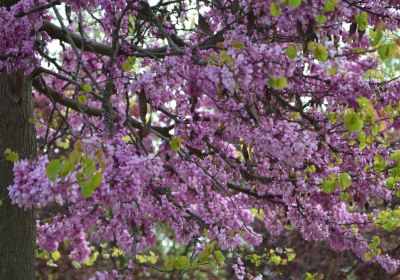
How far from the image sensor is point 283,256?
11047 mm

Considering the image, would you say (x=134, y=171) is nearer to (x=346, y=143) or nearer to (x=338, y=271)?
(x=346, y=143)

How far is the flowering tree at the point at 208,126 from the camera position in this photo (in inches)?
117

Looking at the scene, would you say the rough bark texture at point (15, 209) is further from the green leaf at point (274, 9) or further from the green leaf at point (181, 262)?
the green leaf at point (274, 9)

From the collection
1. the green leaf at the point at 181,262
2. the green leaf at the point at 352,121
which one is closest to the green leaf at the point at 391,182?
the green leaf at the point at 352,121

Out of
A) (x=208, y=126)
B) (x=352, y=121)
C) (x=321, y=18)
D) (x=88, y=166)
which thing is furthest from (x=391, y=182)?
(x=88, y=166)

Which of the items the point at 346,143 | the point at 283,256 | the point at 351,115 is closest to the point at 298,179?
the point at 346,143

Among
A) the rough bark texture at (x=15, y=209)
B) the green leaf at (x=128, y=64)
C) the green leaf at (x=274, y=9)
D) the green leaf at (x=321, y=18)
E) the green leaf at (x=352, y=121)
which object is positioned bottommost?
the rough bark texture at (x=15, y=209)

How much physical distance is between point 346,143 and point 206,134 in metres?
1.12

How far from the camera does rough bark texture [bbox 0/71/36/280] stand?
5230 millimetres

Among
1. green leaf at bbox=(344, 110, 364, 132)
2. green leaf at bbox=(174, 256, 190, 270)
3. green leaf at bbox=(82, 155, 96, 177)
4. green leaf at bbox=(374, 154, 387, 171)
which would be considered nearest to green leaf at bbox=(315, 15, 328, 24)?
green leaf at bbox=(344, 110, 364, 132)

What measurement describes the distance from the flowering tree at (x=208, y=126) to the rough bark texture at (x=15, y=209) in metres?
0.01

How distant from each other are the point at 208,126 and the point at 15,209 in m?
1.89

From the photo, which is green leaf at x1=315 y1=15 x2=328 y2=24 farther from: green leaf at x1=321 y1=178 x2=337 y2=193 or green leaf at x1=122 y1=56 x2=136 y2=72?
green leaf at x1=122 y1=56 x2=136 y2=72

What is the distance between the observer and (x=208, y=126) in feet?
15.4
